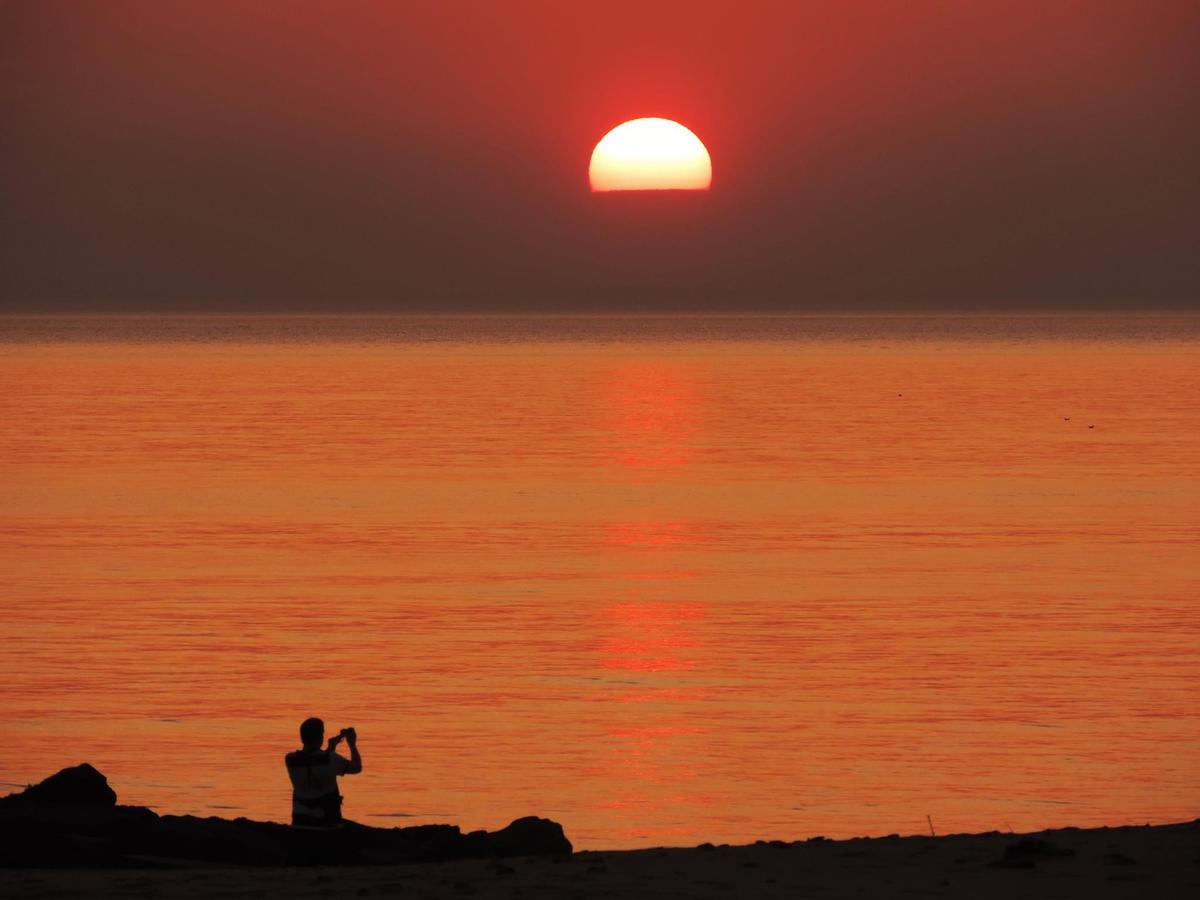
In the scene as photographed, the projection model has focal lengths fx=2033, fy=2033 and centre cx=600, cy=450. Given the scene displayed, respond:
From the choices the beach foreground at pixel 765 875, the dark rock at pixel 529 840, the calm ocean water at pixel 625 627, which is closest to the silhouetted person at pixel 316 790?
the beach foreground at pixel 765 875


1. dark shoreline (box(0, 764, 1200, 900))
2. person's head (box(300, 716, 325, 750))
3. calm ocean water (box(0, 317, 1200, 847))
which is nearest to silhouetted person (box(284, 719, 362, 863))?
person's head (box(300, 716, 325, 750))

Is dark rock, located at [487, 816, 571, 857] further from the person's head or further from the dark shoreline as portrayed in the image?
the person's head

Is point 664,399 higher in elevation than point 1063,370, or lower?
lower

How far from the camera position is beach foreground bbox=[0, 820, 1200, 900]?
11305mm

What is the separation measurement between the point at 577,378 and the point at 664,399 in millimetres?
27294

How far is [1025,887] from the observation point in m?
11.3

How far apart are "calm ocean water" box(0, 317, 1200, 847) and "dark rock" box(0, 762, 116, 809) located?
9.19 ft

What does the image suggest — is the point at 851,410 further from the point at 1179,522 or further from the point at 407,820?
the point at 407,820

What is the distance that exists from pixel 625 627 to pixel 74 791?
1284 cm

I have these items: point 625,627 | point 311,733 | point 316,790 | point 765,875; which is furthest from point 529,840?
point 625,627

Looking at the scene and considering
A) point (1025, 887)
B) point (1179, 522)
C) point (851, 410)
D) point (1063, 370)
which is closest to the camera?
point (1025, 887)

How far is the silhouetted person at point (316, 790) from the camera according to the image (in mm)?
13062

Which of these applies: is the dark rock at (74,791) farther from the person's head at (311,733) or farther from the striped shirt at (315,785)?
the person's head at (311,733)

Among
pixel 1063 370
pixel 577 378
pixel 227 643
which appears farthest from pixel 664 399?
pixel 227 643
